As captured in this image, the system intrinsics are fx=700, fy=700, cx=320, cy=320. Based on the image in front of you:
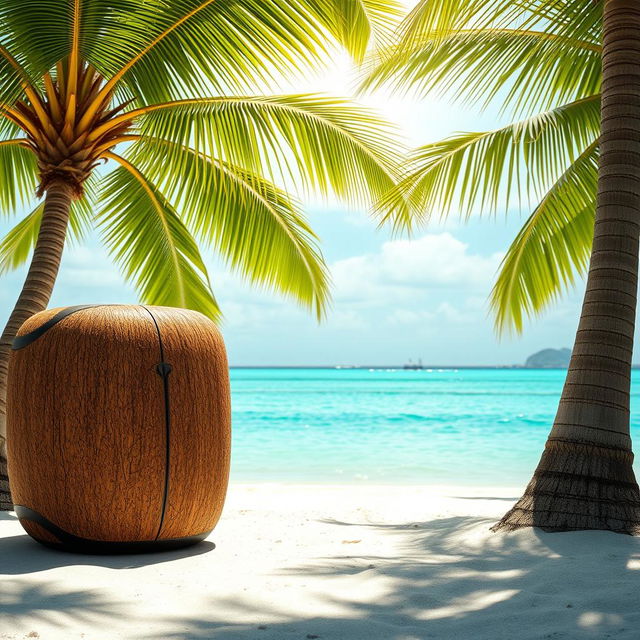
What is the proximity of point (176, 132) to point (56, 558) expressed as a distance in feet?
13.3

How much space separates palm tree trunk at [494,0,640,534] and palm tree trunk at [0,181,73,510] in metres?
3.64

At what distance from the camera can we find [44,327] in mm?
3596

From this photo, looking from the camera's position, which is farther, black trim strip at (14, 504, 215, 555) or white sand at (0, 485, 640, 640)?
black trim strip at (14, 504, 215, 555)

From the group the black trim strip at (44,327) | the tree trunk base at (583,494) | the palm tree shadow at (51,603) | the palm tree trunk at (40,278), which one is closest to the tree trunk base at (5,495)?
the palm tree trunk at (40,278)

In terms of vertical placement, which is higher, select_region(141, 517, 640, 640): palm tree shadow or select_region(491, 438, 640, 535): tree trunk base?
select_region(491, 438, 640, 535): tree trunk base

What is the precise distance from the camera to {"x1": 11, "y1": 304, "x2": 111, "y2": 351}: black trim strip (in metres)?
3.59

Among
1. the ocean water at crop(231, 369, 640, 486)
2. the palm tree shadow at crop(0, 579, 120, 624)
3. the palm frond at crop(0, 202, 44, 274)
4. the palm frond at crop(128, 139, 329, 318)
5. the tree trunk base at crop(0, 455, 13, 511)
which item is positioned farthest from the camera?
the ocean water at crop(231, 369, 640, 486)

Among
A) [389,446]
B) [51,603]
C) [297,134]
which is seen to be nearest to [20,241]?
[297,134]

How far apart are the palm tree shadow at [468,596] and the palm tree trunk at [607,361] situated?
19cm

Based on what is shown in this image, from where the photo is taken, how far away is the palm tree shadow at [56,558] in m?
3.27

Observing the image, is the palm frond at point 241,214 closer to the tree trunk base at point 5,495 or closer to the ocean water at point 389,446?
the tree trunk base at point 5,495

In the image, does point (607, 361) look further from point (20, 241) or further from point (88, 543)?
point (20, 241)

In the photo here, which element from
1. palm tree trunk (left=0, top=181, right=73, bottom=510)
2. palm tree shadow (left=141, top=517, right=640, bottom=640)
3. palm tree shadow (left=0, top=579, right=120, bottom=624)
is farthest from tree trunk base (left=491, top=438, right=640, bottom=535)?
palm tree trunk (left=0, top=181, right=73, bottom=510)

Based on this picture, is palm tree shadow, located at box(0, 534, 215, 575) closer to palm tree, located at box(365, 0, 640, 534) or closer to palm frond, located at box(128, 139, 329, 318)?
palm tree, located at box(365, 0, 640, 534)
